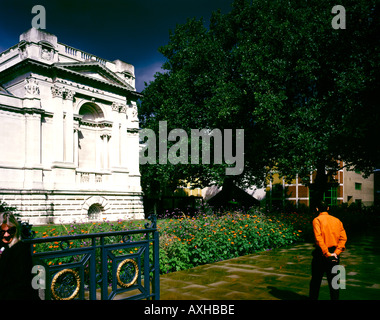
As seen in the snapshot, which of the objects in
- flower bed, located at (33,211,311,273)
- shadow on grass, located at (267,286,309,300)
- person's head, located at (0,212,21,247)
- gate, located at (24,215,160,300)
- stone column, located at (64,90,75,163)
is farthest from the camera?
stone column, located at (64,90,75,163)

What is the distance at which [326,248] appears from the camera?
17.9 feet

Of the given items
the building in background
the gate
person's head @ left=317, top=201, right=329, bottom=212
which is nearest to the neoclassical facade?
the building in background

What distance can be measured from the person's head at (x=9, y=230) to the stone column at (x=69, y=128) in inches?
903

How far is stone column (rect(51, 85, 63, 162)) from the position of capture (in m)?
25.2

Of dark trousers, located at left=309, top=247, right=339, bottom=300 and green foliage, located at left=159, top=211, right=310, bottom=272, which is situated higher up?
dark trousers, located at left=309, top=247, right=339, bottom=300

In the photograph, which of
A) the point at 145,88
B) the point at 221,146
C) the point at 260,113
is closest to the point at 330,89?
the point at 260,113

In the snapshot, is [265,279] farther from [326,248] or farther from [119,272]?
[119,272]

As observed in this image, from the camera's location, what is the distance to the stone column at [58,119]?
2516cm

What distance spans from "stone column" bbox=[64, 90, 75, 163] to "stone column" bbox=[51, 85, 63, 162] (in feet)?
1.54

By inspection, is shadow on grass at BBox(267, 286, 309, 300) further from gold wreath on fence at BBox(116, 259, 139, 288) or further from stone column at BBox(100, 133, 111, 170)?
stone column at BBox(100, 133, 111, 170)

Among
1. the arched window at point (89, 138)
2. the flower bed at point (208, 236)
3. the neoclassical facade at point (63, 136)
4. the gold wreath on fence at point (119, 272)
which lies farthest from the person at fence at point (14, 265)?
the arched window at point (89, 138)

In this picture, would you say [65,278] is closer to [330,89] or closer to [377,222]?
[330,89]

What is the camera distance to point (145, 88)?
31.7 metres

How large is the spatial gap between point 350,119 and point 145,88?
65.6 feet
